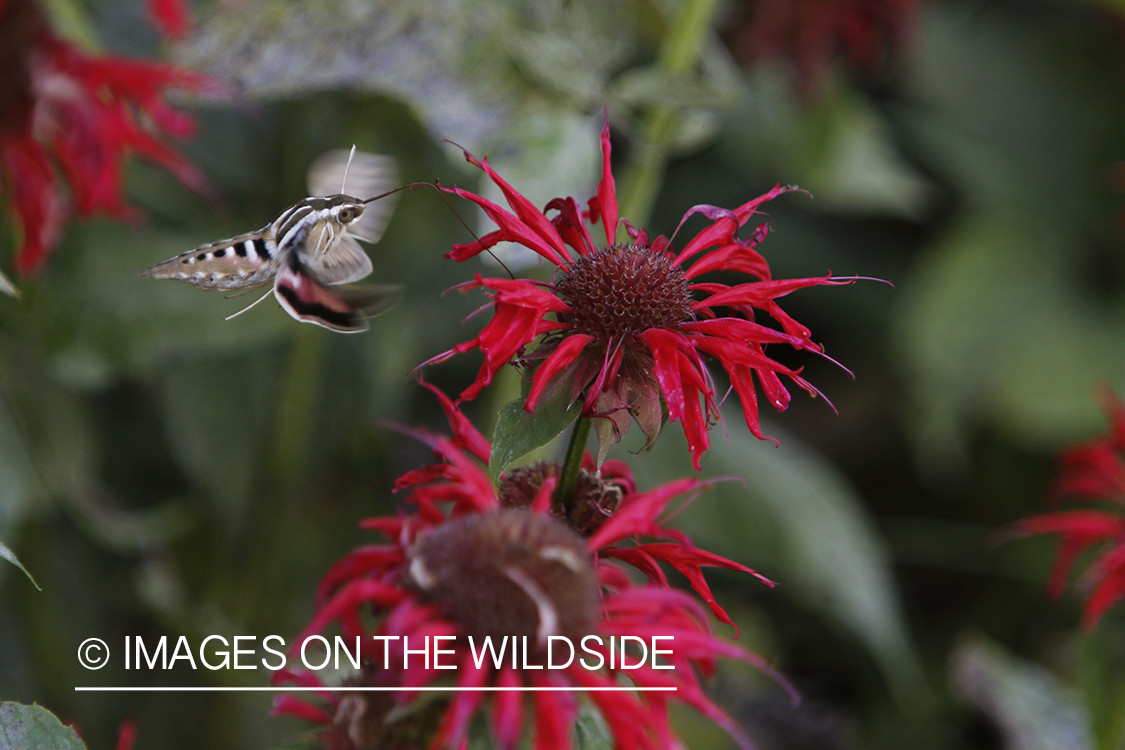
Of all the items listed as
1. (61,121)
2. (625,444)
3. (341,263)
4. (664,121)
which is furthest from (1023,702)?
(61,121)

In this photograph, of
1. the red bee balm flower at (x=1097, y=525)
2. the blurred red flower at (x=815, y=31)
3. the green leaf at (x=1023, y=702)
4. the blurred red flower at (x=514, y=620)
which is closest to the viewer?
the blurred red flower at (x=514, y=620)

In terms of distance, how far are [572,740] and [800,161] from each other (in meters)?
0.81

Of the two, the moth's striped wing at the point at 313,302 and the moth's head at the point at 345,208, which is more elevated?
the moth's head at the point at 345,208

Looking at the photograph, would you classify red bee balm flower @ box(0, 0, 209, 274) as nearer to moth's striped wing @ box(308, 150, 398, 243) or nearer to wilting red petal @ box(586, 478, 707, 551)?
moth's striped wing @ box(308, 150, 398, 243)

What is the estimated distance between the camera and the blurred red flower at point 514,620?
10.3 inches

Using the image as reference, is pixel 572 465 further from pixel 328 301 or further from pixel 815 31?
pixel 815 31

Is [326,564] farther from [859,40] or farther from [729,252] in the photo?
[859,40]

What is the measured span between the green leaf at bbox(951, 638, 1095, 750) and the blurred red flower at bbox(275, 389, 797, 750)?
0.45m

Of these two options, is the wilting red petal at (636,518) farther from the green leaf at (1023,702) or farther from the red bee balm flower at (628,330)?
the green leaf at (1023,702)

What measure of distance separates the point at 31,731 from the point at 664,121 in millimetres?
477

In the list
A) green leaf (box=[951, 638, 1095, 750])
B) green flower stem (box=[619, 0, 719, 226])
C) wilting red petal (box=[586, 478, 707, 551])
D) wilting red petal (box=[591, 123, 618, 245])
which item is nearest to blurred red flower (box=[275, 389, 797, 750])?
wilting red petal (box=[586, 478, 707, 551])

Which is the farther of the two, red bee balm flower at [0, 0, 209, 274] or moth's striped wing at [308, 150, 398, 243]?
red bee balm flower at [0, 0, 209, 274]

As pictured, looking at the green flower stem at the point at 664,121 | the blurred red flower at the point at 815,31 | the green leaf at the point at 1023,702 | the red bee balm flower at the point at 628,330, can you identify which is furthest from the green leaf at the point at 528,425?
the blurred red flower at the point at 815,31

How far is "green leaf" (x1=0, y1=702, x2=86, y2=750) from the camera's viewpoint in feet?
0.92
